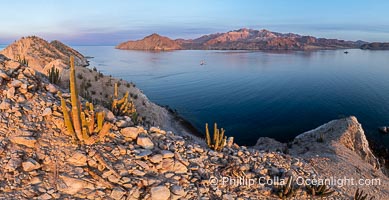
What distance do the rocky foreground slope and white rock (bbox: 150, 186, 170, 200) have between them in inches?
1.0

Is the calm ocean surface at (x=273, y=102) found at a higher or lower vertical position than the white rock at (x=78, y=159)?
lower

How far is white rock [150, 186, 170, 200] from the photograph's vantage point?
6449 mm

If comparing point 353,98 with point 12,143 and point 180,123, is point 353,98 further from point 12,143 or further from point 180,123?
point 12,143

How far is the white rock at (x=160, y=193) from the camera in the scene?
645cm

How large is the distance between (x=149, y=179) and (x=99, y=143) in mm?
1885

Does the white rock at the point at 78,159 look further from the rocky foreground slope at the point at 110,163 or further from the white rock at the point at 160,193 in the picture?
the white rock at the point at 160,193

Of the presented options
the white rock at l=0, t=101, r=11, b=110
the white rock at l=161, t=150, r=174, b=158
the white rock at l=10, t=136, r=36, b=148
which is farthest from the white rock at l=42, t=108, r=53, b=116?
the white rock at l=161, t=150, r=174, b=158

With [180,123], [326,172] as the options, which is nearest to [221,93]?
[180,123]

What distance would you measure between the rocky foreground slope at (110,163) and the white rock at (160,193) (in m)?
0.02

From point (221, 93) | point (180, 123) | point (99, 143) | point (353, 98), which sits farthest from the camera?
point (221, 93)

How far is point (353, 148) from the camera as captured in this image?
57.2 ft

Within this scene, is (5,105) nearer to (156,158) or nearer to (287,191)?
(156,158)

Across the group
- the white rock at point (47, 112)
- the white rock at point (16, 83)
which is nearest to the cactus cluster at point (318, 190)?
the white rock at point (47, 112)

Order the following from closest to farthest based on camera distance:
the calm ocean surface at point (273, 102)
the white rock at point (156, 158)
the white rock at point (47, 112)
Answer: the white rock at point (156, 158) → the white rock at point (47, 112) → the calm ocean surface at point (273, 102)
